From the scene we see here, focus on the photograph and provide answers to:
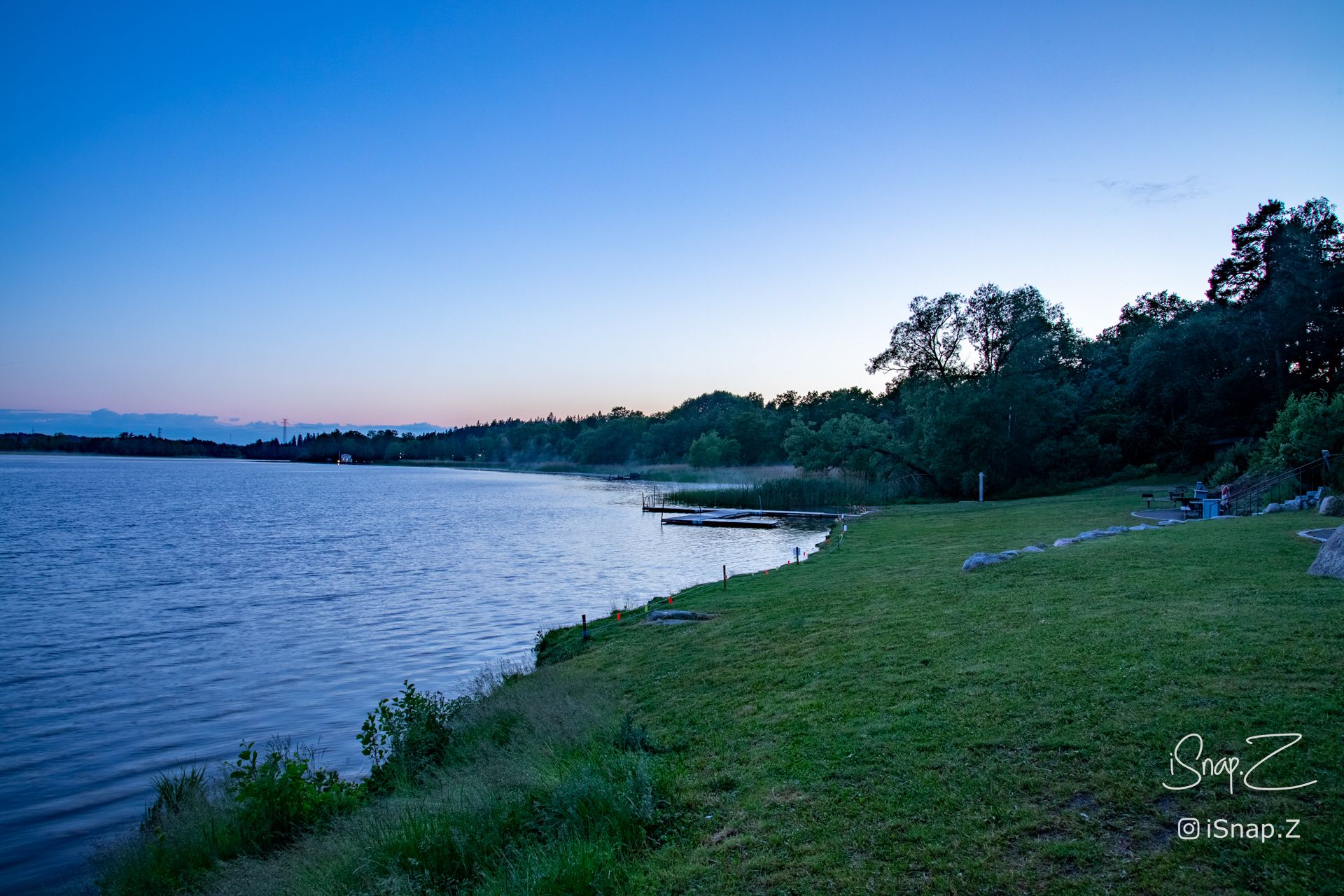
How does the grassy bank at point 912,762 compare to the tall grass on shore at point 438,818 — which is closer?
the grassy bank at point 912,762

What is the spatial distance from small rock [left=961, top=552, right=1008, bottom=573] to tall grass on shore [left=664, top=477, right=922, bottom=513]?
31.0 meters

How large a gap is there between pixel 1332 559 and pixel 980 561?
16.3 feet

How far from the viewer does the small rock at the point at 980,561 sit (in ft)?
44.4

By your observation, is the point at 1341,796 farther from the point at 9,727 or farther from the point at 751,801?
the point at 9,727

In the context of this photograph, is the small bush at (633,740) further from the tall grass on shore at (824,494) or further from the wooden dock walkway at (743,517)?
the tall grass on shore at (824,494)

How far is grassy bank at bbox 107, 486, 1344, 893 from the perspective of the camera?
4.29 meters

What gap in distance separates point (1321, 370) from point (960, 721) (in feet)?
165

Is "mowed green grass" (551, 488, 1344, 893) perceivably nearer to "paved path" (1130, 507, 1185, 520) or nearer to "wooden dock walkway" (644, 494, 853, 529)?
"paved path" (1130, 507, 1185, 520)

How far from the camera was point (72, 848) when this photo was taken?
26.3 feet

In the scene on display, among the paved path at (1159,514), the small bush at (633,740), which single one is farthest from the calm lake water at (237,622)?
the paved path at (1159,514)

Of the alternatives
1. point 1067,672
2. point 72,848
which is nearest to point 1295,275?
point 1067,672

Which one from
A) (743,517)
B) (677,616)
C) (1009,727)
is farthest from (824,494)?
(1009,727)

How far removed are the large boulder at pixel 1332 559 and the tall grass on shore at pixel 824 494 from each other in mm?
34641

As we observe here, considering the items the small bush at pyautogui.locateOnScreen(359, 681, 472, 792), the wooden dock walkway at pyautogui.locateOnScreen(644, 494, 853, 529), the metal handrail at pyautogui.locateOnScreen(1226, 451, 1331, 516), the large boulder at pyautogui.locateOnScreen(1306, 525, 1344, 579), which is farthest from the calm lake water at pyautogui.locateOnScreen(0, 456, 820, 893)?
the metal handrail at pyautogui.locateOnScreen(1226, 451, 1331, 516)
